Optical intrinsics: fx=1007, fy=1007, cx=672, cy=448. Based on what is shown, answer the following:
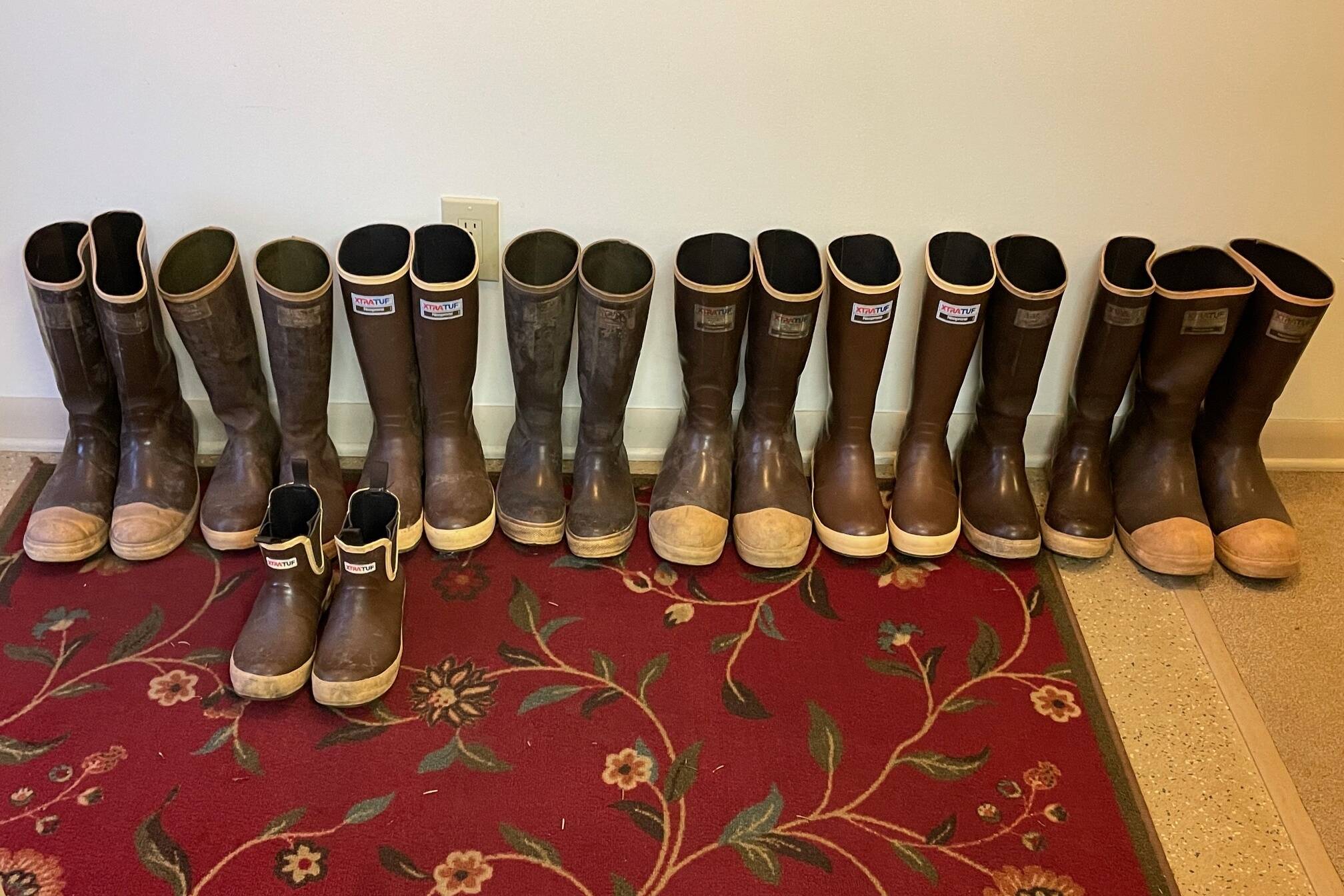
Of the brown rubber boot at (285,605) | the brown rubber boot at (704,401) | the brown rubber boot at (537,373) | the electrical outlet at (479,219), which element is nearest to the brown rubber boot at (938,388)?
the brown rubber boot at (704,401)

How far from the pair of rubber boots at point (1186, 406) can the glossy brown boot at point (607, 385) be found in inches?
27.3

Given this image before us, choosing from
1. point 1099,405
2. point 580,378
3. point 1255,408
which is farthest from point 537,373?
point 1255,408

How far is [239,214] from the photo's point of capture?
58.7 inches

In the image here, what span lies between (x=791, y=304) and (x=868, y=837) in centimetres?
72

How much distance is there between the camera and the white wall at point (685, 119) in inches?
53.6

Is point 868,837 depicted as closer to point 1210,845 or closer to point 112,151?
point 1210,845

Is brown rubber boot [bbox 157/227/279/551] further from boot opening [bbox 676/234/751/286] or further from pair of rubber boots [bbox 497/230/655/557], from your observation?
boot opening [bbox 676/234/751/286]

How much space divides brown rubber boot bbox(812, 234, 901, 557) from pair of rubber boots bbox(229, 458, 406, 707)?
68 cm

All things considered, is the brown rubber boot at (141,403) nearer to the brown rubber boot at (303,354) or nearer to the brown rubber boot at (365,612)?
the brown rubber boot at (303,354)

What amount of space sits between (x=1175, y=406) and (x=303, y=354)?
1.34m

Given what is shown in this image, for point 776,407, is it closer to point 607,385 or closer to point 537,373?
point 607,385

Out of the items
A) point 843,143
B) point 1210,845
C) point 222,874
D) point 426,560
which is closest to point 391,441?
point 426,560

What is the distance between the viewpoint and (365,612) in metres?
1.31

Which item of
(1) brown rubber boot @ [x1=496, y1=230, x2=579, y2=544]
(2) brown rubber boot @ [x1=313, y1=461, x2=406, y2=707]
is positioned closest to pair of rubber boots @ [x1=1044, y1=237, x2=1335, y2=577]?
(1) brown rubber boot @ [x1=496, y1=230, x2=579, y2=544]
